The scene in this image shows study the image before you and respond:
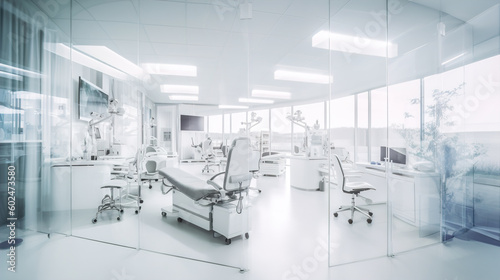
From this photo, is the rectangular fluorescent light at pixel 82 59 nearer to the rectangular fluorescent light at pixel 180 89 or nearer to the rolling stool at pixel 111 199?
the rolling stool at pixel 111 199

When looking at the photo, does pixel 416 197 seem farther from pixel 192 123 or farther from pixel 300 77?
pixel 192 123

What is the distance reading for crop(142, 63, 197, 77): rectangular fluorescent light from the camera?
447cm

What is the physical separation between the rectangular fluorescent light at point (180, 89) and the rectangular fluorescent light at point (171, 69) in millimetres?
1207

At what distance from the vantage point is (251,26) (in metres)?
2.94

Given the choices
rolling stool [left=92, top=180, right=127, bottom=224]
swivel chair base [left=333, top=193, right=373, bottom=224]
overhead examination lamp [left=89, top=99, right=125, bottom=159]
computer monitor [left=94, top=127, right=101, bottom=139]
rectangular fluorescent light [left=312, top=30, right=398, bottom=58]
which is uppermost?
rectangular fluorescent light [left=312, top=30, right=398, bottom=58]

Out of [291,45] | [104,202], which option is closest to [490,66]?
[291,45]

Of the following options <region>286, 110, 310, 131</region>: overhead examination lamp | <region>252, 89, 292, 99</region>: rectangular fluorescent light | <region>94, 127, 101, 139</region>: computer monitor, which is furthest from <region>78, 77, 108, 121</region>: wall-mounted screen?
<region>252, 89, 292, 99</region>: rectangular fluorescent light

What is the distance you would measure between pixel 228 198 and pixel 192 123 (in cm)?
574

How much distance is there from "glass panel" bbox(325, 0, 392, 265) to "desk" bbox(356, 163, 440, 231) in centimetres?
34

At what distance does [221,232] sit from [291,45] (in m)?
3.26

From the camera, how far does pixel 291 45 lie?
353 cm

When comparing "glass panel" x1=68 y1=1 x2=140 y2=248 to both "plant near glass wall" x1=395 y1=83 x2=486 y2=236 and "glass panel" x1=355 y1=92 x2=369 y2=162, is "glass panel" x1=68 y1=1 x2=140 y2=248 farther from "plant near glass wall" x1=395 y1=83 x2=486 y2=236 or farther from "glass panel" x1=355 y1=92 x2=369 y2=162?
"glass panel" x1=355 y1=92 x2=369 y2=162

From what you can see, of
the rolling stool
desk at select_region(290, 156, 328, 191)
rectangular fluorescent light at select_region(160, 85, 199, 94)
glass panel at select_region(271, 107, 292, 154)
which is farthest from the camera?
glass panel at select_region(271, 107, 292, 154)

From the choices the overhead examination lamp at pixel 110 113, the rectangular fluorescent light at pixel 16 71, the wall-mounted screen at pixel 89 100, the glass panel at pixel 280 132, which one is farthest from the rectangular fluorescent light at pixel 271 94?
the rectangular fluorescent light at pixel 16 71
